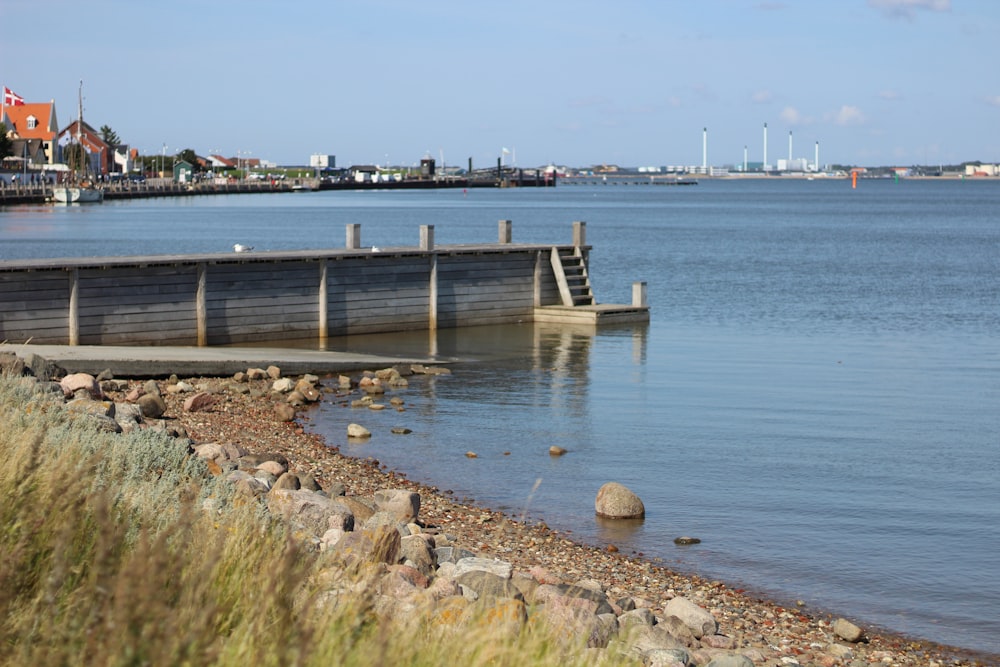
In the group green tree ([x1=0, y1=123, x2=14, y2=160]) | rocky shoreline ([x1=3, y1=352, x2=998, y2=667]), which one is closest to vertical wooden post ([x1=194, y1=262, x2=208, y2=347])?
rocky shoreline ([x1=3, y1=352, x2=998, y2=667])

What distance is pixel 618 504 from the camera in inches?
570

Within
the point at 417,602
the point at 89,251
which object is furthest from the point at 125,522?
the point at 89,251

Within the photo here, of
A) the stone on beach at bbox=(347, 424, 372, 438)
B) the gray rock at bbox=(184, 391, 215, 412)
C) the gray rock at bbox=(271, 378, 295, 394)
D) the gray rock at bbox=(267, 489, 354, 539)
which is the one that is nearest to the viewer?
the gray rock at bbox=(267, 489, 354, 539)

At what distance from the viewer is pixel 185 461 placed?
38.1 feet

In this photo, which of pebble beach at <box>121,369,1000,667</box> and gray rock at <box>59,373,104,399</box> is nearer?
pebble beach at <box>121,369,1000,667</box>

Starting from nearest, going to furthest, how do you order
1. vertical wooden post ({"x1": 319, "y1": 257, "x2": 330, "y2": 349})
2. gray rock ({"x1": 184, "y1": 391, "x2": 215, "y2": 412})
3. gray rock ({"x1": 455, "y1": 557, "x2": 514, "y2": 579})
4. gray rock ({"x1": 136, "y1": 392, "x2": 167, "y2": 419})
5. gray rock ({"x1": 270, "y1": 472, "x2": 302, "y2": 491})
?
gray rock ({"x1": 455, "y1": 557, "x2": 514, "y2": 579}) → gray rock ({"x1": 270, "y1": 472, "x2": 302, "y2": 491}) → gray rock ({"x1": 136, "y1": 392, "x2": 167, "y2": 419}) → gray rock ({"x1": 184, "y1": 391, "x2": 215, "y2": 412}) → vertical wooden post ({"x1": 319, "y1": 257, "x2": 330, "y2": 349})

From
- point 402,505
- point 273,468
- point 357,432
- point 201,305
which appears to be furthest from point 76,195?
point 402,505

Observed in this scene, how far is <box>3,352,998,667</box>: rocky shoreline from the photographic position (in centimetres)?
877

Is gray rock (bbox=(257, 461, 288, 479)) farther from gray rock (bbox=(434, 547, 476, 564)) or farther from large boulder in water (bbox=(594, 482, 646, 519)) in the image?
large boulder in water (bbox=(594, 482, 646, 519))

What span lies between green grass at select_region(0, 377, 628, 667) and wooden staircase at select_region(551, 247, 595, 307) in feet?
80.6

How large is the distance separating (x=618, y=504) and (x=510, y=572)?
183 inches

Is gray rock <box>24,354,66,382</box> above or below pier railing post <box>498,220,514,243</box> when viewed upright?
below

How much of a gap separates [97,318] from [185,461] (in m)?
13.5

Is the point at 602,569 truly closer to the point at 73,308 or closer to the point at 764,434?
the point at 764,434
